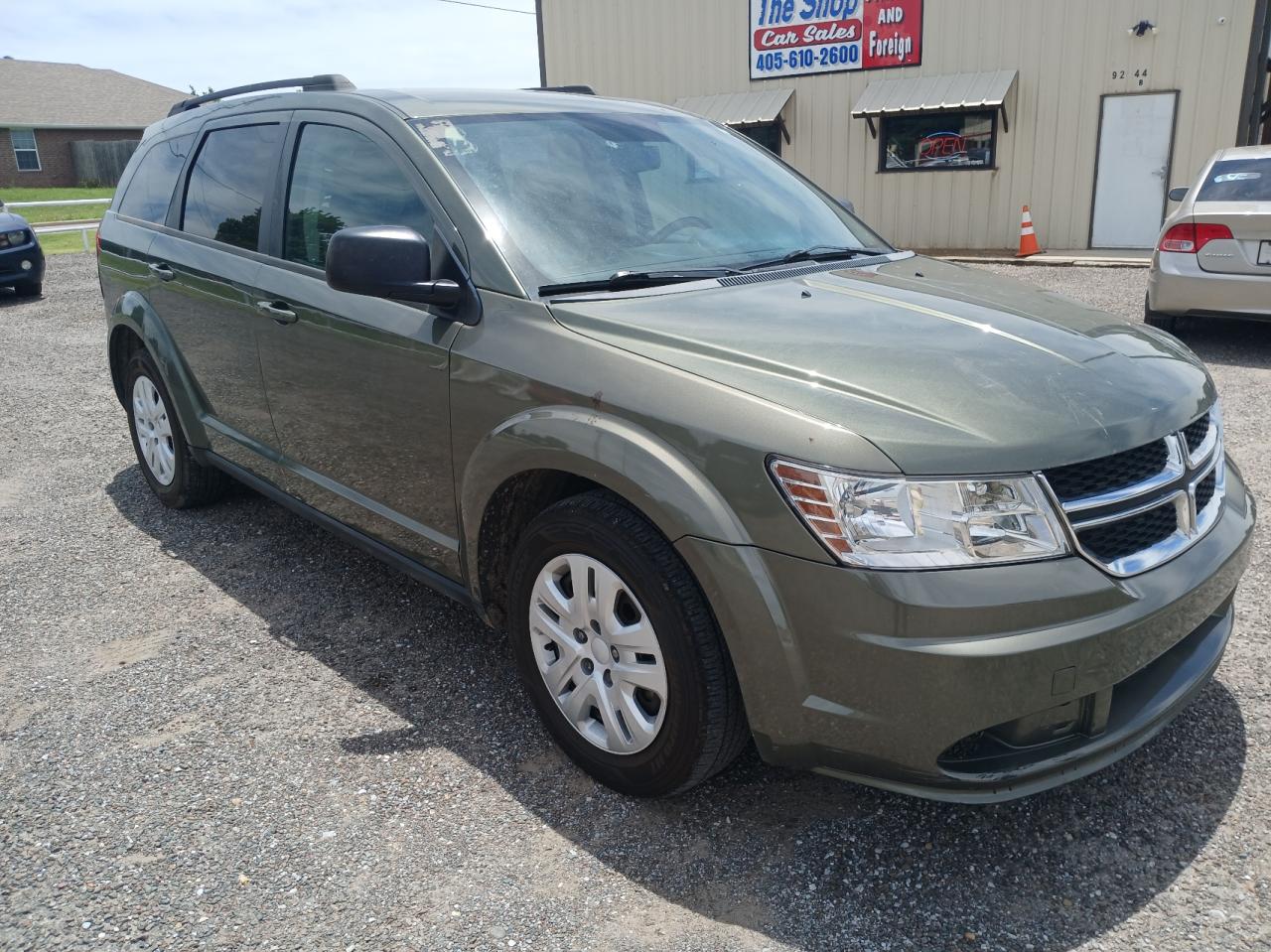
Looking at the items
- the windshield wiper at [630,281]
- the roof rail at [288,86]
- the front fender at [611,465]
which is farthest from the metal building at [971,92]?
the front fender at [611,465]

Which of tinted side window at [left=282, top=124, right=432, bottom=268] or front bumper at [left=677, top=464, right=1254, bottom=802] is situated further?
tinted side window at [left=282, top=124, right=432, bottom=268]

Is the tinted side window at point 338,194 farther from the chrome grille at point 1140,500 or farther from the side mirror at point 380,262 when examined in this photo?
the chrome grille at point 1140,500

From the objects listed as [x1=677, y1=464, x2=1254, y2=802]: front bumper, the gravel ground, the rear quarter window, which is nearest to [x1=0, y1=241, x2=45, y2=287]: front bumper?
the gravel ground

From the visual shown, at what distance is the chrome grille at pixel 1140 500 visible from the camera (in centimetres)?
215

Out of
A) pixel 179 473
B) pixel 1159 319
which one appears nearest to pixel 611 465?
pixel 179 473

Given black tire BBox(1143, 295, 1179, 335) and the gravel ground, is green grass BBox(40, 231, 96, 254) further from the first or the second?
the gravel ground

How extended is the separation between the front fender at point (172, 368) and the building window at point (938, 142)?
1478cm

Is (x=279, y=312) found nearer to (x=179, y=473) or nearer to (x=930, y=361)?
(x=179, y=473)

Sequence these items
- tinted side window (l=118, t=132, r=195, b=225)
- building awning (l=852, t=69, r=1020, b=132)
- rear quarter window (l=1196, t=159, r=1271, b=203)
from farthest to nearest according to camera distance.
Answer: building awning (l=852, t=69, r=1020, b=132) → rear quarter window (l=1196, t=159, r=1271, b=203) → tinted side window (l=118, t=132, r=195, b=225)

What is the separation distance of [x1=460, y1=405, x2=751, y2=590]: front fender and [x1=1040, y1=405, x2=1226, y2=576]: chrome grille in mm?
696

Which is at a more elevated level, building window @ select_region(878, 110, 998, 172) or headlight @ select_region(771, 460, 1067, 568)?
building window @ select_region(878, 110, 998, 172)

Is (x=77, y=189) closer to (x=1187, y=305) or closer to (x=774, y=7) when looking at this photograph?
(x=774, y=7)

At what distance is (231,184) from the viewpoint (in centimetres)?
410

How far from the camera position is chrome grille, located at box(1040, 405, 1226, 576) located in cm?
215
